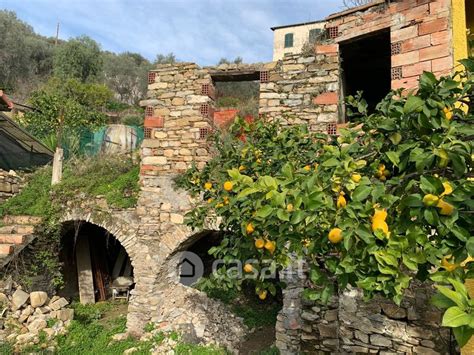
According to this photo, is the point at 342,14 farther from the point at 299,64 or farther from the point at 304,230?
the point at 304,230

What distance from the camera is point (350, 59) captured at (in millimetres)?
6863

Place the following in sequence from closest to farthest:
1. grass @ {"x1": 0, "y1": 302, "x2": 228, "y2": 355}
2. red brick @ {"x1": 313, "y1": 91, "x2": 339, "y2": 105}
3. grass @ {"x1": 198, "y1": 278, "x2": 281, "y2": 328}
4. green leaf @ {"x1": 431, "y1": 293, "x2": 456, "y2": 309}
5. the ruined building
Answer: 1. green leaf @ {"x1": 431, "y1": 293, "x2": 456, "y2": 309}
2. the ruined building
3. red brick @ {"x1": 313, "y1": 91, "x2": 339, "y2": 105}
4. grass @ {"x1": 0, "y1": 302, "x2": 228, "y2": 355}
5. grass @ {"x1": 198, "y1": 278, "x2": 281, "y2": 328}

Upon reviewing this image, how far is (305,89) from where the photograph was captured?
19.1 ft

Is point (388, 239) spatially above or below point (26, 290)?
above

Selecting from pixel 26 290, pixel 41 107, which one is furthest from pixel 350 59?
pixel 41 107

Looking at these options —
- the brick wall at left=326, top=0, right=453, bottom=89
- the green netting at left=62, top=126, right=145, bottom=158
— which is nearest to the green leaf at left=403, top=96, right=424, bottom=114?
the brick wall at left=326, top=0, right=453, bottom=89

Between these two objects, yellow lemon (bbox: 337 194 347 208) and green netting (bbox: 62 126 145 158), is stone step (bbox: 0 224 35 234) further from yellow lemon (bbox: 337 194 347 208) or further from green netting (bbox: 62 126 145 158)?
yellow lemon (bbox: 337 194 347 208)

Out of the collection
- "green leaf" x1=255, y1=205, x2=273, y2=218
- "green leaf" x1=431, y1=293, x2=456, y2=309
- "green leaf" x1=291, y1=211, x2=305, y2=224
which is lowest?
"green leaf" x1=431, y1=293, x2=456, y2=309

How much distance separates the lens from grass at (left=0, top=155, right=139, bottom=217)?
670 centimetres

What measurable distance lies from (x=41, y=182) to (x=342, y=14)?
21.3 feet

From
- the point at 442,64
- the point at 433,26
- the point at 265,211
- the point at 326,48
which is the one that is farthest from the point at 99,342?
the point at 433,26

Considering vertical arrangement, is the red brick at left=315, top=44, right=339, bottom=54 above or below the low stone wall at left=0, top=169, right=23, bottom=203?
above

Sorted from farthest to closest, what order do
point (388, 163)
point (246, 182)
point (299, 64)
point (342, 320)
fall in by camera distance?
point (299, 64) → point (342, 320) → point (388, 163) → point (246, 182)

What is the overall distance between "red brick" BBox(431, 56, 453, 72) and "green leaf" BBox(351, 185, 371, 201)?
3742mm
